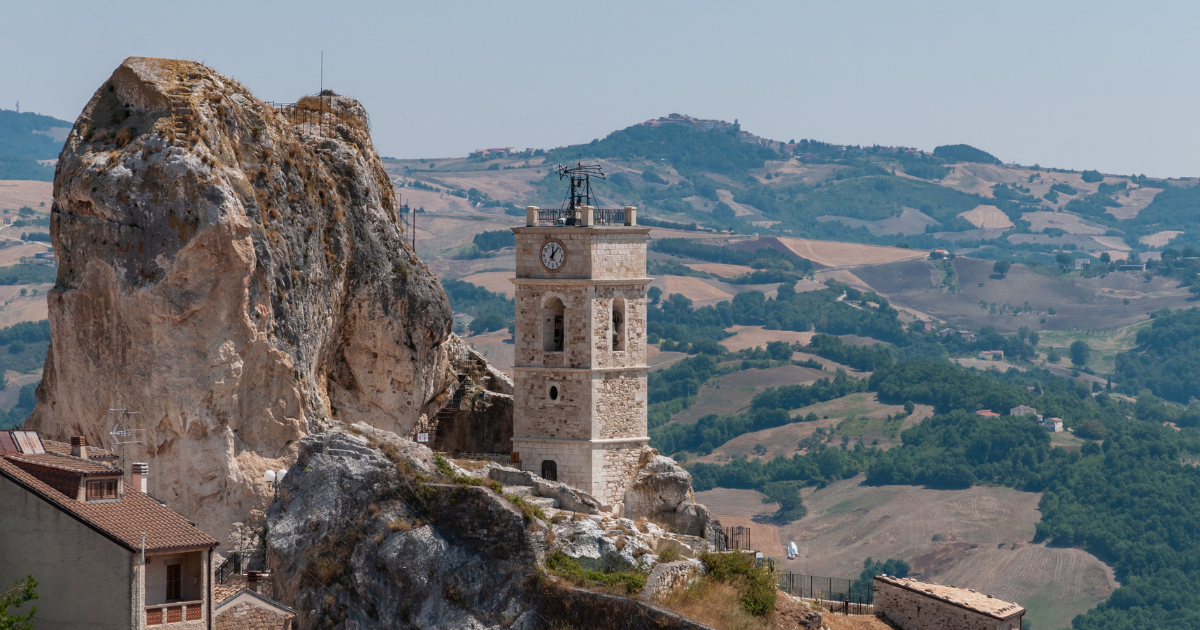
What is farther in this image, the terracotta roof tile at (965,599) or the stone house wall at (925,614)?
the terracotta roof tile at (965,599)

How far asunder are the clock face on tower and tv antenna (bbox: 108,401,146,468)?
13373 mm

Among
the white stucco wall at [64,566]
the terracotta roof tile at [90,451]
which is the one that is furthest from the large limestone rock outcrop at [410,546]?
the white stucco wall at [64,566]

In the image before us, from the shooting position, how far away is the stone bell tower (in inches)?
1859

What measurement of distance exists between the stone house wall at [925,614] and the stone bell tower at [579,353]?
848 centimetres

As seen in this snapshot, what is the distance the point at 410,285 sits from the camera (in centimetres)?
4816

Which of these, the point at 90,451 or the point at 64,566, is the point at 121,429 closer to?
the point at 90,451

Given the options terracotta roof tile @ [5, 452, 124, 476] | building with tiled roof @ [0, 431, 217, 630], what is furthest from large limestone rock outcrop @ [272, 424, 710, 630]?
building with tiled roof @ [0, 431, 217, 630]

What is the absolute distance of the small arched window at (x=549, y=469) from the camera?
4728 centimetres

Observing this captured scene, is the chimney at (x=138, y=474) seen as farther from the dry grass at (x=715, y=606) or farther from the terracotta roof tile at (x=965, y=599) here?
the terracotta roof tile at (x=965, y=599)

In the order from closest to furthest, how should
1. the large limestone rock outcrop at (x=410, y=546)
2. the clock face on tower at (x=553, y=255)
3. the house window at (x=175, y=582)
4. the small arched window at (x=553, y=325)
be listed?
1. the house window at (x=175, y=582)
2. the large limestone rock outcrop at (x=410, y=546)
3. the clock face on tower at (x=553, y=255)
4. the small arched window at (x=553, y=325)

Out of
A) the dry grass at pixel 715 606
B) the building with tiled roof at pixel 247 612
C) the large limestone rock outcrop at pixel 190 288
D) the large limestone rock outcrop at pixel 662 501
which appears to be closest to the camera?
the building with tiled roof at pixel 247 612

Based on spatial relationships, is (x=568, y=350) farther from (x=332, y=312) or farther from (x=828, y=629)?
(x=828, y=629)

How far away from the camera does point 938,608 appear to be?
4247 cm

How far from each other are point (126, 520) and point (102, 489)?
38.2 inches
